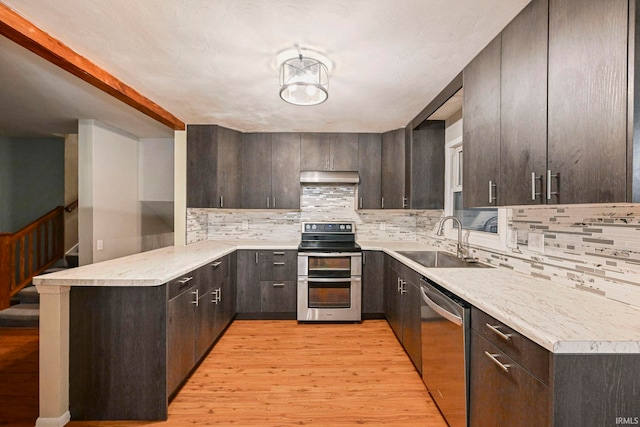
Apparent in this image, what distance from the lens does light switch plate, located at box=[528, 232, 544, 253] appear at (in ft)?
5.90

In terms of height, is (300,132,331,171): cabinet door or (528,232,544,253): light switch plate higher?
(300,132,331,171): cabinet door

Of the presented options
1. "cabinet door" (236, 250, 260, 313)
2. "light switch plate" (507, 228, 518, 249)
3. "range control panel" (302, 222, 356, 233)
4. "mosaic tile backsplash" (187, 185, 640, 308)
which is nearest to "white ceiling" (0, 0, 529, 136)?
"mosaic tile backsplash" (187, 185, 640, 308)

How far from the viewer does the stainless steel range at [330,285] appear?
3.41 m

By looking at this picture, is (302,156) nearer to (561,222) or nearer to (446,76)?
(446,76)

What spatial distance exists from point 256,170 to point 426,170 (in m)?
2.09

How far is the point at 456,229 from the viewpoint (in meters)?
3.08

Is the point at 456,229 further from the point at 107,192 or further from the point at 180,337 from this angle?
the point at 107,192

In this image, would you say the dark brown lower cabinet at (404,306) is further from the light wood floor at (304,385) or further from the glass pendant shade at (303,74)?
the glass pendant shade at (303,74)

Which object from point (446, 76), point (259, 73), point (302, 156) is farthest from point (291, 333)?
point (446, 76)

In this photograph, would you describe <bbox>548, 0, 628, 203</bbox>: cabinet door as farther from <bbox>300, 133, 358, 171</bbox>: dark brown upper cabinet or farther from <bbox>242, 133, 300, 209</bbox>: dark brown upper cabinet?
<bbox>242, 133, 300, 209</bbox>: dark brown upper cabinet

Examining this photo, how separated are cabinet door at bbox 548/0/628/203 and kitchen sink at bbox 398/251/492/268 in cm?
117
